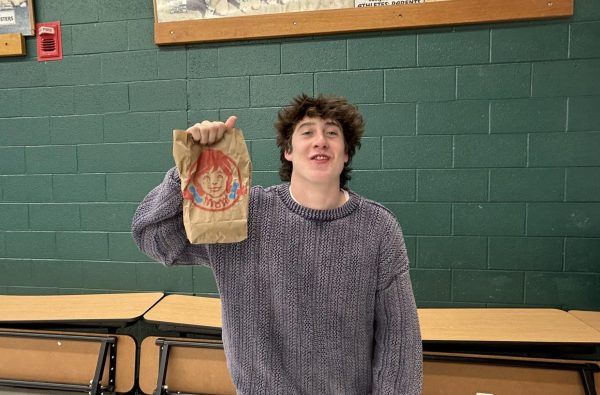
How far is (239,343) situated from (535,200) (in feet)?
5.56

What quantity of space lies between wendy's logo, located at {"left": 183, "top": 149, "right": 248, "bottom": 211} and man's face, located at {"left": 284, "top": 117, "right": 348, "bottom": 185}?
184 millimetres

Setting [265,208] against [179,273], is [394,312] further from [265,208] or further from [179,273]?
[179,273]

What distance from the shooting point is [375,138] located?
2125mm

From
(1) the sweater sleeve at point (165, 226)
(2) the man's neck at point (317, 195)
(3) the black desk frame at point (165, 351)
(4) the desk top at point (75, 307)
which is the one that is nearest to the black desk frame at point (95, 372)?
(4) the desk top at point (75, 307)

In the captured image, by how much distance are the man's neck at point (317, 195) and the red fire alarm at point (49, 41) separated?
202cm

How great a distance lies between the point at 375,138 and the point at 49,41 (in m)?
1.98

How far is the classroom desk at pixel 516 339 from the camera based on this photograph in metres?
1.62

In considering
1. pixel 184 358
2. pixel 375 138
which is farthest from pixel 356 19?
pixel 184 358

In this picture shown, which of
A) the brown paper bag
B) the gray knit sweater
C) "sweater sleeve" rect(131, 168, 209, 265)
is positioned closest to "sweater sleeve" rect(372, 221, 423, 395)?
the gray knit sweater

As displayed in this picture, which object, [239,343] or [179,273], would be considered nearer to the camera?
[239,343]

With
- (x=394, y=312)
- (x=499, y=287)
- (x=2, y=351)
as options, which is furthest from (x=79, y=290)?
(x=499, y=287)

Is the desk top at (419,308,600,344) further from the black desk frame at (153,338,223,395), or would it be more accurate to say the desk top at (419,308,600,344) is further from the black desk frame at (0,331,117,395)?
the black desk frame at (0,331,117,395)

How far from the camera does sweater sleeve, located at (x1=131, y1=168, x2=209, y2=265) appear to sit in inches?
40.6

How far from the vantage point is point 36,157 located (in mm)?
2420
